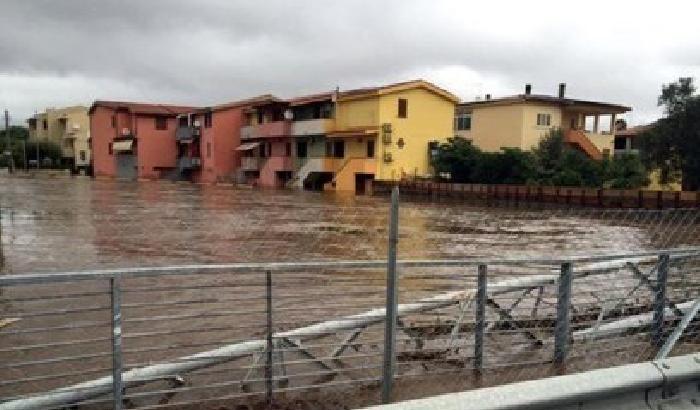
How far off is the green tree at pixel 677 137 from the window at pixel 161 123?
49.6m

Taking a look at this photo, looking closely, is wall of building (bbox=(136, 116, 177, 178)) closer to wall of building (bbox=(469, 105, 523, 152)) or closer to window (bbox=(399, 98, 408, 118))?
window (bbox=(399, 98, 408, 118))

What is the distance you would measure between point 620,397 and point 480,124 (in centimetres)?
4898

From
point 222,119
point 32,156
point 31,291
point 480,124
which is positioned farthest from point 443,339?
point 32,156

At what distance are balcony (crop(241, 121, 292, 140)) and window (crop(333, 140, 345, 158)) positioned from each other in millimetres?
4758

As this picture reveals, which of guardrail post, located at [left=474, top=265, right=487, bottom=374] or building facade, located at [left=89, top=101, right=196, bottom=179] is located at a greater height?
building facade, located at [left=89, top=101, right=196, bottom=179]

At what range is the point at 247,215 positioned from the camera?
25156 millimetres

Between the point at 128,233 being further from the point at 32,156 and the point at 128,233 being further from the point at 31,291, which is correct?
the point at 32,156

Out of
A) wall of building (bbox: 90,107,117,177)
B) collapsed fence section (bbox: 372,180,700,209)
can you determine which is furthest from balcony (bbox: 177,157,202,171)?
collapsed fence section (bbox: 372,180,700,209)

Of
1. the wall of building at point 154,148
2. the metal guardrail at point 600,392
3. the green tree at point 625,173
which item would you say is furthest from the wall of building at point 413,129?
the metal guardrail at point 600,392

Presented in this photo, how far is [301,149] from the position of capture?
2074 inches

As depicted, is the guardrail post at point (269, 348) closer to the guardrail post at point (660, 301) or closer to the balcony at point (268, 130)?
the guardrail post at point (660, 301)

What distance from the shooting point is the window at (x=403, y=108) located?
1799 inches

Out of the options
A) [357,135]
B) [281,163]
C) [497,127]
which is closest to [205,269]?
[357,135]

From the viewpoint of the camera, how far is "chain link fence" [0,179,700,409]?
13.9 ft
